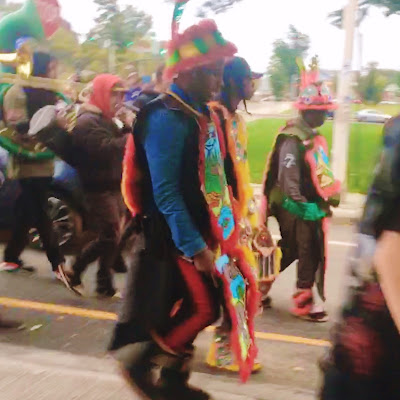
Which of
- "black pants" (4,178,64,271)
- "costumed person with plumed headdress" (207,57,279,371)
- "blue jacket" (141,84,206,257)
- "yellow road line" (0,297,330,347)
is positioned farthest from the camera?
"black pants" (4,178,64,271)

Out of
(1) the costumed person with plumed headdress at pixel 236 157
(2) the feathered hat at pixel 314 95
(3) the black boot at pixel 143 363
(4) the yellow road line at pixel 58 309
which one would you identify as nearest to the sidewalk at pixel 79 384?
(1) the costumed person with plumed headdress at pixel 236 157

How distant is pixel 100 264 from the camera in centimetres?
511

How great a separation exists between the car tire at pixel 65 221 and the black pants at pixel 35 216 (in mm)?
557

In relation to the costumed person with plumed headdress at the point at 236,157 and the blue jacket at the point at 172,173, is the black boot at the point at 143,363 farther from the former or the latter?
the costumed person with plumed headdress at the point at 236,157

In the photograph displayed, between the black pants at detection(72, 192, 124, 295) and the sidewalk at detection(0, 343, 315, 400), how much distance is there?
1.39 m

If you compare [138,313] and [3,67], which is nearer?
[138,313]

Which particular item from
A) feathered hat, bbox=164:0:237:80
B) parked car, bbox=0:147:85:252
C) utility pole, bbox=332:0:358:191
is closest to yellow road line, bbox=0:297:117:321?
parked car, bbox=0:147:85:252

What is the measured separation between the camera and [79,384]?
327 cm

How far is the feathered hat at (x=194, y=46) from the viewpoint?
2.92 metres

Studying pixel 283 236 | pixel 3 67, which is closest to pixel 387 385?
pixel 283 236

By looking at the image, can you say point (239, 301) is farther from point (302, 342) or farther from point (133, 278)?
point (302, 342)

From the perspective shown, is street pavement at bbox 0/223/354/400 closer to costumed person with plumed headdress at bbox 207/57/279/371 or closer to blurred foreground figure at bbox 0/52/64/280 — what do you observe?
costumed person with plumed headdress at bbox 207/57/279/371

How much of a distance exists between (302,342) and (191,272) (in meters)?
1.66

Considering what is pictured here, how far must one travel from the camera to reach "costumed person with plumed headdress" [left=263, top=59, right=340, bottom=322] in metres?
4.48
